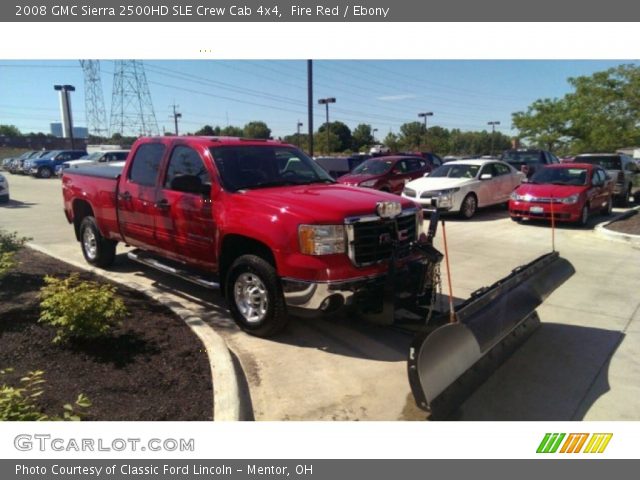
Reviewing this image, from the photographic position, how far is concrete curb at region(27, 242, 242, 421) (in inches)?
131

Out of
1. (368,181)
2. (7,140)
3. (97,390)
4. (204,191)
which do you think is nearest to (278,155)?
(204,191)

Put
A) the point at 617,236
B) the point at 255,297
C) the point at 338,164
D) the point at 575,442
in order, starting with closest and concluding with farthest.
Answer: the point at 575,442, the point at 255,297, the point at 617,236, the point at 338,164

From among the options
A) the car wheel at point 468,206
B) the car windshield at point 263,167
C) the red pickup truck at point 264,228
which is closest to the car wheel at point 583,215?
the car wheel at point 468,206

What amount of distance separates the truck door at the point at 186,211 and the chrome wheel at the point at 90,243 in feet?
6.53

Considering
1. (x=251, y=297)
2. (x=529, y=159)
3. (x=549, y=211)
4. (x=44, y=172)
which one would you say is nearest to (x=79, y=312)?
(x=251, y=297)

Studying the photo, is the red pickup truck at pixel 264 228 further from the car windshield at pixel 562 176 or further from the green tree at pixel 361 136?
the green tree at pixel 361 136

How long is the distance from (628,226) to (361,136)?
84429mm

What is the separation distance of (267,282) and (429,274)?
1.55m

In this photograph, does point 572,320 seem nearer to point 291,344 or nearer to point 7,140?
point 291,344

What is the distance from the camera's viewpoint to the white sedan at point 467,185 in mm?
12781

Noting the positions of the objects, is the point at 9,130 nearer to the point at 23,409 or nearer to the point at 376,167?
the point at 376,167

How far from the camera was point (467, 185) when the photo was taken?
13.1 meters

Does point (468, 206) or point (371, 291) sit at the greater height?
point (371, 291)

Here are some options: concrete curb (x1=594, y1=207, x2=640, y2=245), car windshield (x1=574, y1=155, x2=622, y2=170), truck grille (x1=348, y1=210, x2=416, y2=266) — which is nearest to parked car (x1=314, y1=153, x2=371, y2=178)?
car windshield (x1=574, y1=155, x2=622, y2=170)
